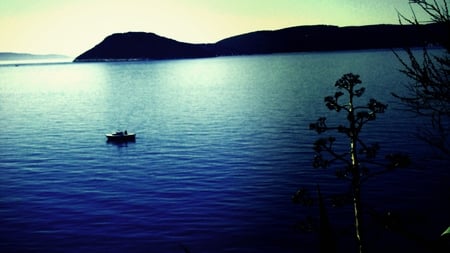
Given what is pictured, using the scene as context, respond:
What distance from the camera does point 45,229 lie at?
38500 millimetres

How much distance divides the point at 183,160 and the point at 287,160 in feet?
44.8

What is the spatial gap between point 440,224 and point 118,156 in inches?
1735

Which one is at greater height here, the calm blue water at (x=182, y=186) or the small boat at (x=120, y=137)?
the small boat at (x=120, y=137)

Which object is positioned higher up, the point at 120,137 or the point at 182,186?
the point at 120,137

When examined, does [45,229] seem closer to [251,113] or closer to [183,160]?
[183,160]

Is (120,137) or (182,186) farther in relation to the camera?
(120,137)

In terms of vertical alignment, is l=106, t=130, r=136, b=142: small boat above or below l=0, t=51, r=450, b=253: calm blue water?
above

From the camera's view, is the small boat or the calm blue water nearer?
the calm blue water

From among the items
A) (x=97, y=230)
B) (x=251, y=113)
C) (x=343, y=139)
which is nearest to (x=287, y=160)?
(x=343, y=139)

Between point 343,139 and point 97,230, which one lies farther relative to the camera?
point 343,139

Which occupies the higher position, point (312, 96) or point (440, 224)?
point (312, 96)

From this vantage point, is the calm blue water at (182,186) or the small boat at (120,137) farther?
the small boat at (120,137)

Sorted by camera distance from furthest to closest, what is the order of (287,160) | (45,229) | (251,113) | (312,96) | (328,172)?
(312,96) → (251,113) → (287,160) → (328,172) → (45,229)

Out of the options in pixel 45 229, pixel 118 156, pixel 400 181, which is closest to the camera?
pixel 45 229
